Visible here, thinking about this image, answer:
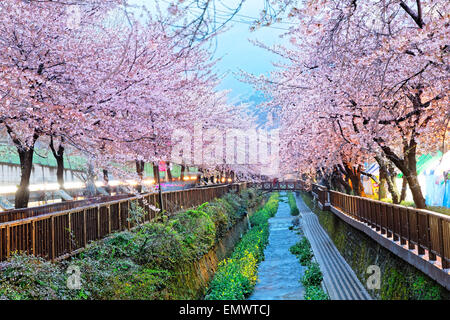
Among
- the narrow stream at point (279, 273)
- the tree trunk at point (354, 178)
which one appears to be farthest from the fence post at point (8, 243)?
the tree trunk at point (354, 178)

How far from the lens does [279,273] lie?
24.3 metres

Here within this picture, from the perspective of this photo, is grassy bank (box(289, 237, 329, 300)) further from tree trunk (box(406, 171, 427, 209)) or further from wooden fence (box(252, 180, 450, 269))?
tree trunk (box(406, 171, 427, 209))

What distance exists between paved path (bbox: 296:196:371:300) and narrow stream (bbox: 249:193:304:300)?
1394mm

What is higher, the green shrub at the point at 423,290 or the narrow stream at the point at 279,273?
the green shrub at the point at 423,290

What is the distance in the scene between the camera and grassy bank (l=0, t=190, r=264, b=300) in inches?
327

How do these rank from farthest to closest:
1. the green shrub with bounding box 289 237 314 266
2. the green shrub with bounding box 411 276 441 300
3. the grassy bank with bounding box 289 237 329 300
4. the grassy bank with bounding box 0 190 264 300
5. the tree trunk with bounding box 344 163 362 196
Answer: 1. the tree trunk with bounding box 344 163 362 196
2. the green shrub with bounding box 289 237 314 266
3. the grassy bank with bounding box 289 237 329 300
4. the green shrub with bounding box 411 276 441 300
5. the grassy bank with bounding box 0 190 264 300

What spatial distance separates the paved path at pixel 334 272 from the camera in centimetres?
1551

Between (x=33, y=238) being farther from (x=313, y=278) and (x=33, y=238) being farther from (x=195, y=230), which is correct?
(x=313, y=278)

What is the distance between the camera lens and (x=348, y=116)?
18.0 metres

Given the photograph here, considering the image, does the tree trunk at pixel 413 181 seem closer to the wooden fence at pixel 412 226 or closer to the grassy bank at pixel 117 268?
the wooden fence at pixel 412 226

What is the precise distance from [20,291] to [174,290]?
616cm

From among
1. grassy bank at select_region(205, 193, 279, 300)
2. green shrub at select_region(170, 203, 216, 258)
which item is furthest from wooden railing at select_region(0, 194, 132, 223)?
grassy bank at select_region(205, 193, 279, 300)

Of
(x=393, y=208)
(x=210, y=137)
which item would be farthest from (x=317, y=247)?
(x=393, y=208)

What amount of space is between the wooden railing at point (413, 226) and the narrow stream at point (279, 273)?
15.1ft
